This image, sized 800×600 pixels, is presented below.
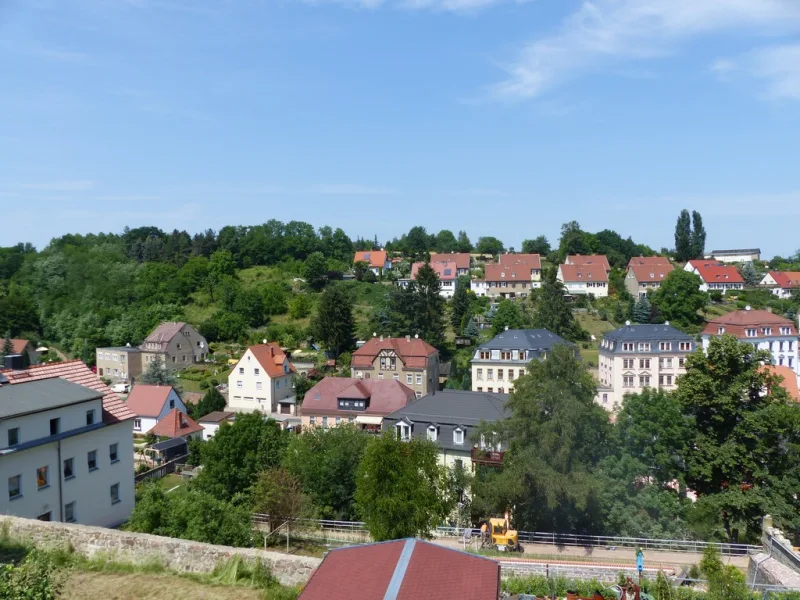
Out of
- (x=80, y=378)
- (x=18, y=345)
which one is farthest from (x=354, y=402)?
(x=18, y=345)

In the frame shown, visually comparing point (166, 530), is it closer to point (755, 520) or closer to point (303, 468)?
point (303, 468)

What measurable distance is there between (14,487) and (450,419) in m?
19.6

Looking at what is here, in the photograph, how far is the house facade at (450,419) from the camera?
1196 inches

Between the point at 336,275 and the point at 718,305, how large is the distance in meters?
49.3

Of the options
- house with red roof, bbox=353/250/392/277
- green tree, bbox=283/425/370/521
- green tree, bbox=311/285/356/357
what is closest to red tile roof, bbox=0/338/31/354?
green tree, bbox=311/285/356/357

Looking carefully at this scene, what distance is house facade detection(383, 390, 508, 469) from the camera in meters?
30.4

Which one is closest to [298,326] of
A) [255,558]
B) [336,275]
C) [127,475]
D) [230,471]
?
[336,275]

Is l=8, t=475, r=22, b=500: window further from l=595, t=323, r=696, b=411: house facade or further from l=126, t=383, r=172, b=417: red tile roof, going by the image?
l=595, t=323, r=696, b=411: house facade

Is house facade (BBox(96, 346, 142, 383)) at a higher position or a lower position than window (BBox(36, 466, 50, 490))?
lower

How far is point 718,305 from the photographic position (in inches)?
2950

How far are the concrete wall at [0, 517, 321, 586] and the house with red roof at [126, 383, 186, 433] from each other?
106 ft

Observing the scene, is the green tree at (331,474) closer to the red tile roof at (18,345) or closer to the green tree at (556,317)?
the green tree at (556,317)

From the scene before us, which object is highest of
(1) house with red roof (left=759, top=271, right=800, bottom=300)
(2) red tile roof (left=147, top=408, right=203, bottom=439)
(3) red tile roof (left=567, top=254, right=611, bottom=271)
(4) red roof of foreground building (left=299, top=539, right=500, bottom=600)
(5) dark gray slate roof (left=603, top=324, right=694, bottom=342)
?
(3) red tile roof (left=567, top=254, right=611, bottom=271)

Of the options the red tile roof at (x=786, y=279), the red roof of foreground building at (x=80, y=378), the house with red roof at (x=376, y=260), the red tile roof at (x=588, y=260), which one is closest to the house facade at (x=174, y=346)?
the house with red roof at (x=376, y=260)
